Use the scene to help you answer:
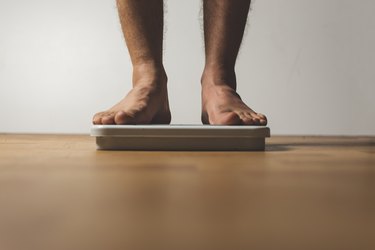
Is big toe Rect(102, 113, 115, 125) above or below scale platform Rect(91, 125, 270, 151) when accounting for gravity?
above

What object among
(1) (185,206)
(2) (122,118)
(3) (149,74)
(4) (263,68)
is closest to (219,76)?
(3) (149,74)

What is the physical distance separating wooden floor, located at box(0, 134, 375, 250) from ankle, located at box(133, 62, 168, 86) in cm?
58

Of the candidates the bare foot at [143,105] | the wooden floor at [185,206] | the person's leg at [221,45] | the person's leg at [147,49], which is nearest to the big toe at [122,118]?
the bare foot at [143,105]

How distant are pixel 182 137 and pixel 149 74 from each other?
0.33 meters

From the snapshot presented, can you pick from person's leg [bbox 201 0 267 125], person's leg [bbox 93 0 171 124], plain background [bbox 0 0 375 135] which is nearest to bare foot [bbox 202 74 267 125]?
person's leg [bbox 201 0 267 125]

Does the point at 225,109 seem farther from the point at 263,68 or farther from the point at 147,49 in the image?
the point at 263,68

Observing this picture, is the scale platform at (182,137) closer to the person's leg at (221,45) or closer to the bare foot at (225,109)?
the bare foot at (225,109)

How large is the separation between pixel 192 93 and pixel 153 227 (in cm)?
262

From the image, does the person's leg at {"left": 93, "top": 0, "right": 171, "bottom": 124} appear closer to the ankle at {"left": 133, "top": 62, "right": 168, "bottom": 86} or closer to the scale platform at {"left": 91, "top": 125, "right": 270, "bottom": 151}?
the ankle at {"left": 133, "top": 62, "right": 168, "bottom": 86}

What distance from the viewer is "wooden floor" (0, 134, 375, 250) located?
1.03 feet

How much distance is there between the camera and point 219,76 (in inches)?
56.0

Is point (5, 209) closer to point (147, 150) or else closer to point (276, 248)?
point (276, 248)

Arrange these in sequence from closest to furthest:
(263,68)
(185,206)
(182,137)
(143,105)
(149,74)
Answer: (185,206), (182,137), (143,105), (149,74), (263,68)

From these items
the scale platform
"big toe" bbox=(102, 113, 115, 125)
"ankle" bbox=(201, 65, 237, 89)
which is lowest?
the scale platform
